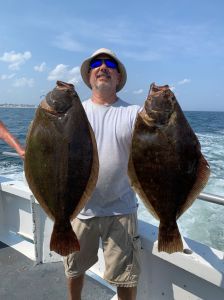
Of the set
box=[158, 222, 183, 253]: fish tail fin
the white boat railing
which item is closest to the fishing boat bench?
the white boat railing

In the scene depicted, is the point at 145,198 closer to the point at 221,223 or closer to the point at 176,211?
the point at 176,211

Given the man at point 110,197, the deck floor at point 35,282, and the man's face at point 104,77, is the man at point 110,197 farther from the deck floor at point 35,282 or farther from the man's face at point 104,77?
the deck floor at point 35,282

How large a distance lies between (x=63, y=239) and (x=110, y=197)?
62 cm

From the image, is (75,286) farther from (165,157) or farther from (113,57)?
(113,57)

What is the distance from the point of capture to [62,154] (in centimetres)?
201

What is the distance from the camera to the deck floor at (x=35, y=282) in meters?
3.47

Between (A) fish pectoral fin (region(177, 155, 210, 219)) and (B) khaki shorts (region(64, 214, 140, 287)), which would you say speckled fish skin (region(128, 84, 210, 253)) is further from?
(B) khaki shorts (region(64, 214, 140, 287))

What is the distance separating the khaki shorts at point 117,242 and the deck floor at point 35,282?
0.85 m

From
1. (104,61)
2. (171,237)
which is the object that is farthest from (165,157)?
(104,61)

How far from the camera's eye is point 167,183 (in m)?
2.02

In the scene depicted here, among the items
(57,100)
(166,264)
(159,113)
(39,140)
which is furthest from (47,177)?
(166,264)

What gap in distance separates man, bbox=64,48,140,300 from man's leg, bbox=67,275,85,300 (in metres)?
0.01

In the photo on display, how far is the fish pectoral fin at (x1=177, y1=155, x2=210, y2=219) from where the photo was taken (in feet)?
6.63

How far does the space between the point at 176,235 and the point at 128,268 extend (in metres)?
0.83
